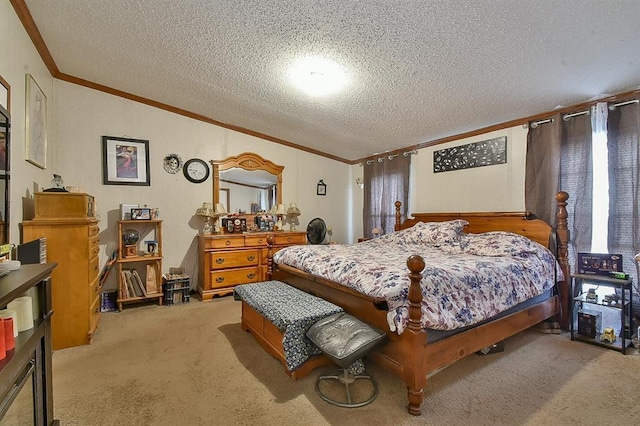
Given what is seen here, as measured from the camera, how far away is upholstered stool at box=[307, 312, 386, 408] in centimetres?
178

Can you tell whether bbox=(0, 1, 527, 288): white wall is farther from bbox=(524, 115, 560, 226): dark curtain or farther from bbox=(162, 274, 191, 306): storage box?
bbox=(162, 274, 191, 306): storage box

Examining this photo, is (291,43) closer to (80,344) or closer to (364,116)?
(364,116)

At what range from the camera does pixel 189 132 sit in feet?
14.2

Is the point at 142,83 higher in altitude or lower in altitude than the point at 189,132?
higher

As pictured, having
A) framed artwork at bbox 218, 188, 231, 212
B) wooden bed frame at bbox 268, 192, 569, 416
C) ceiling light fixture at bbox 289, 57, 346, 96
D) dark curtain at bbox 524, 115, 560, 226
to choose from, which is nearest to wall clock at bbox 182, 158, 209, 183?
framed artwork at bbox 218, 188, 231, 212

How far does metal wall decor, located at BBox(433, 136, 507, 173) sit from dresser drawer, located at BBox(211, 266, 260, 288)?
297 cm

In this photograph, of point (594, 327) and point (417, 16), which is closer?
point (417, 16)

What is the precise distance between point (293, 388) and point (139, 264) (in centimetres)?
301

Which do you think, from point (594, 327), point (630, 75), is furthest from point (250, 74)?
point (594, 327)

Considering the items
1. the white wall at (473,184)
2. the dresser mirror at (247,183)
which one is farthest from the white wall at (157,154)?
the white wall at (473,184)

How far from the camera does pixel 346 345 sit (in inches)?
71.2

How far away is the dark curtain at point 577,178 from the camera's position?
9.46ft

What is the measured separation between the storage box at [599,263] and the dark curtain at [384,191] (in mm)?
2271

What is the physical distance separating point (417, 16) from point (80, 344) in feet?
12.0
